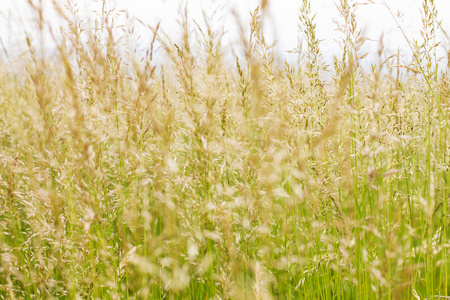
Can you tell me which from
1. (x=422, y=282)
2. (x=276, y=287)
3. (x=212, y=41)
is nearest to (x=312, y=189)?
(x=276, y=287)

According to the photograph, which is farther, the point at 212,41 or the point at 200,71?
the point at 200,71

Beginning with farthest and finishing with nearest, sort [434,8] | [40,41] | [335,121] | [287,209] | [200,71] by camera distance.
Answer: [287,209] < [434,8] < [335,121] < [200,71] < [40,41]

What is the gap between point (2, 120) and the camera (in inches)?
86.2

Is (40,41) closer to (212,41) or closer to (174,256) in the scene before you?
(212,41)

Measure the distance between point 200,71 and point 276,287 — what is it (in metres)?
1.31

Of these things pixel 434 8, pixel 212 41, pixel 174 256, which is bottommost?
pixel 174 256

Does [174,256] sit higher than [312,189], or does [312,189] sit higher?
[312,189]

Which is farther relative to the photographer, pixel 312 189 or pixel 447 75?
pixel 447 75

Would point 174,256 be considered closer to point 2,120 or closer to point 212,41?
point 212,41

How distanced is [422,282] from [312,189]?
1.17m

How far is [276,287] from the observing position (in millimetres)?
2014

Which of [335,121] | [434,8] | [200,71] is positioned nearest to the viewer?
[200,71]

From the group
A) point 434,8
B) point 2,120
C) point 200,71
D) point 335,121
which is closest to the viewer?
point 200,71

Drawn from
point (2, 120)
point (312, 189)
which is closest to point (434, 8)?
point (312, 189)
